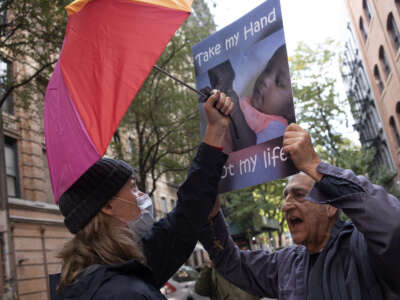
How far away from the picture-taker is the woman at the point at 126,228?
1.90 meters

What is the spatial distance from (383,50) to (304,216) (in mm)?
22829

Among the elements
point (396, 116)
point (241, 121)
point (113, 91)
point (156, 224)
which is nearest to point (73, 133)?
point (113, 91)

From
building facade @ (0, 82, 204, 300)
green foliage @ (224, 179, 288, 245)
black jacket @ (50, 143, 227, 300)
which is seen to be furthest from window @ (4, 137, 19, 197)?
black jacket @ (50, 143, 227, 300)

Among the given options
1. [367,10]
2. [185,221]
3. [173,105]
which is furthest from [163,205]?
[185,221]

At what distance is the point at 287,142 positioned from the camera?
228 cm

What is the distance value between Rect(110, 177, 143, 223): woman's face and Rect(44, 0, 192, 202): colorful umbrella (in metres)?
0.33

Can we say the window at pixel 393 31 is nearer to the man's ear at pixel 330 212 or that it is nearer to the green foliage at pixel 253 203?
the green foliage at pixel 253 203

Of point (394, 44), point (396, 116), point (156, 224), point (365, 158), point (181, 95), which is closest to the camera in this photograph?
point (156, 224)

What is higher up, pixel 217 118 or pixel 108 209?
pixel 217 118

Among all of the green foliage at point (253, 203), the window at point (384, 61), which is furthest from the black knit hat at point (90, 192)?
the green foliage at point (253, 203)

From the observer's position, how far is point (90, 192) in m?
2.23

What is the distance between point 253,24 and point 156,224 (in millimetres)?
1397

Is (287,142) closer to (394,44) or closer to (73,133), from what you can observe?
(73,133)

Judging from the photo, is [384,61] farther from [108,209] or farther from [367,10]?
[108,209]
